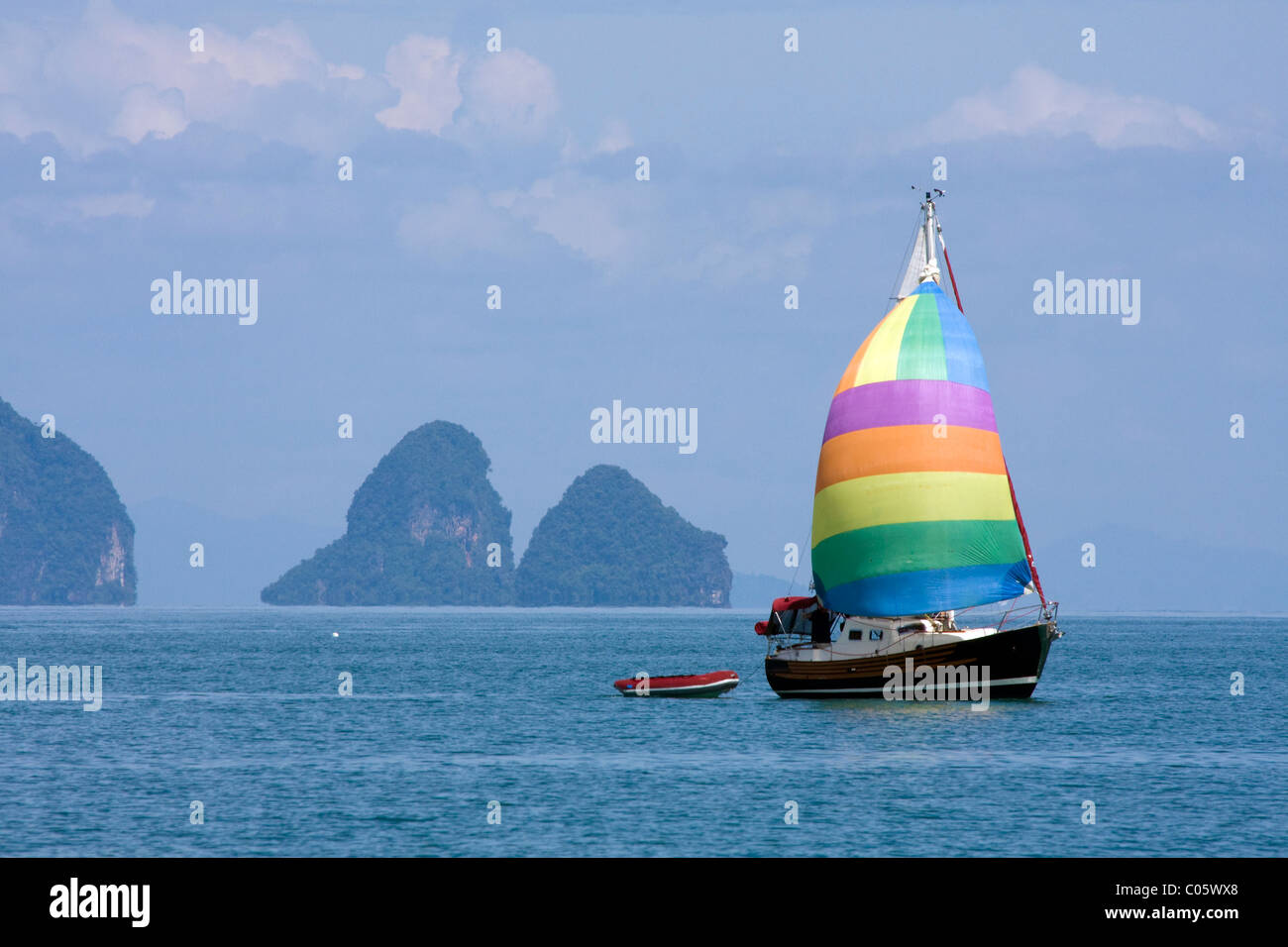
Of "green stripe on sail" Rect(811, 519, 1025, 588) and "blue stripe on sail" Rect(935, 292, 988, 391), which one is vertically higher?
"blue stripe on sail" Rect(935, 292, 988, 391)

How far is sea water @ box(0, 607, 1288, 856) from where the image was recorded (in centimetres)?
3741

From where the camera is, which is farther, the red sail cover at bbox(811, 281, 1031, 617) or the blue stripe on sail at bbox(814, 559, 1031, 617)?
the red sail cover at bbox(811, 281, 1031, 617)

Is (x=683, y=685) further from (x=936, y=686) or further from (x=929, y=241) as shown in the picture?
(x=929, y=241)

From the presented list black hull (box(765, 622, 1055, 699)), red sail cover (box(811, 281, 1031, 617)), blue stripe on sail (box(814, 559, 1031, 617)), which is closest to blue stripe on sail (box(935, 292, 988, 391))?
red sail cover (box(811, 281, 1031, 617))

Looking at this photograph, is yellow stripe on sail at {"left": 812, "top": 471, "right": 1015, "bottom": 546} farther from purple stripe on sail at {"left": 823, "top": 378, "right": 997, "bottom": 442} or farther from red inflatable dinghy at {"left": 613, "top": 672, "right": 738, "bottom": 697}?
red inflatable dinghy at {"left": 613, "top": 672, "right": 738, "bottom": 697}

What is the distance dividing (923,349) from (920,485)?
5745 mm

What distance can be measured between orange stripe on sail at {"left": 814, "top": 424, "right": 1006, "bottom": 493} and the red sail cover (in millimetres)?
40

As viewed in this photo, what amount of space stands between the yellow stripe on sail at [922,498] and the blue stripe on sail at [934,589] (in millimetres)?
2214

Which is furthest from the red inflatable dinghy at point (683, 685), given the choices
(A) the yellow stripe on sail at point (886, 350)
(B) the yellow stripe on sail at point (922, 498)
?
(A) the yellow stripe on sail at point (886, 350)

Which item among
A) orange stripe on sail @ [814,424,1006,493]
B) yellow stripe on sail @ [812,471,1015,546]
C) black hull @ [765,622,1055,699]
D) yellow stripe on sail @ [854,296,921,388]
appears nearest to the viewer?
black hull @ [765,622,1055,699]
